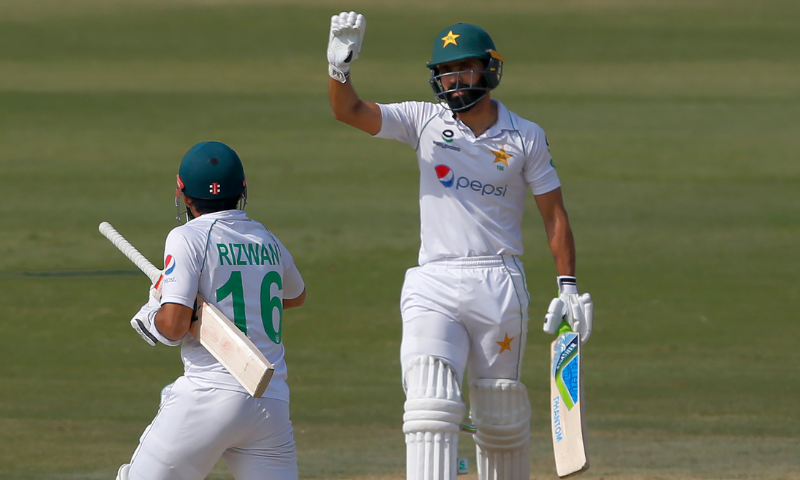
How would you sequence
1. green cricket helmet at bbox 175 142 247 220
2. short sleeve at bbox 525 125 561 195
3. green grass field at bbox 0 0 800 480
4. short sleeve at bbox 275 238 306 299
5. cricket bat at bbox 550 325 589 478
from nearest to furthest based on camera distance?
green cricket helmet at bbox 175 142 247 220 < short sleeve at bbox 275 238 306 299 < cricket bat at bbox 550 325 589 478 < short sleeve at bbox 525 125 561 195 < green grass field at bbox 0 0 800 480

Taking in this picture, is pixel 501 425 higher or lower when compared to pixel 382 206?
lower

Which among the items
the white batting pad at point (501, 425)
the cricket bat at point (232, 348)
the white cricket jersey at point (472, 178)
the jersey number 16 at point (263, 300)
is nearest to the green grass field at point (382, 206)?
the white batting pad at point (501, 425)

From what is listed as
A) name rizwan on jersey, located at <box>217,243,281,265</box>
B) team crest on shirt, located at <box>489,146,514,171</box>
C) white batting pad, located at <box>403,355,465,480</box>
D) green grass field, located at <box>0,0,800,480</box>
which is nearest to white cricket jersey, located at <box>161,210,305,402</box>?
name rizwan on jersey, located at <box>217,243,281,265</box>

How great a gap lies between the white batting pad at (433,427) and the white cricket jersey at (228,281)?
0.66 m

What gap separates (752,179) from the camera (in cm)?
1526

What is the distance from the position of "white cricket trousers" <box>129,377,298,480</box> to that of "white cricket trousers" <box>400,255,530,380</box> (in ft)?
2.88

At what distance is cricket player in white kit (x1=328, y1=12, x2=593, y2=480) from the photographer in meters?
4.68

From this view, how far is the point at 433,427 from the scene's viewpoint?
4461mm

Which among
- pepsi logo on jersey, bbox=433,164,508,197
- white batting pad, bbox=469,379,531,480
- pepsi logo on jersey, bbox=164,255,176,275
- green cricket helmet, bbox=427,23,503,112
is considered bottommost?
white batting pad, bbox=469,379,531,480

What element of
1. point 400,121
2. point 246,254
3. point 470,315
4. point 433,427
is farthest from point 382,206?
point 246,254

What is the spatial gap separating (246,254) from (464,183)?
3.78 ft

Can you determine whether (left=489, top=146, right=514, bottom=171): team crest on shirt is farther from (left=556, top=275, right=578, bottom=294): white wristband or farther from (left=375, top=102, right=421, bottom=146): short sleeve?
(left=556, top=275, right=578, bottom=294): white wristband

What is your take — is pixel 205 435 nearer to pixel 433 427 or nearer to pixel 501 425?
pixel 433 427

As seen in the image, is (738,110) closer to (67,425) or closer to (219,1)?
(219,1)
